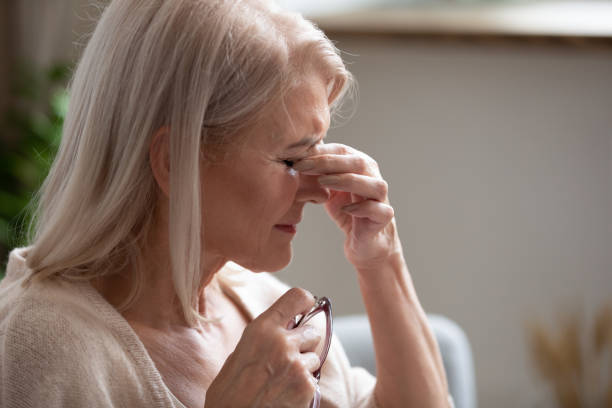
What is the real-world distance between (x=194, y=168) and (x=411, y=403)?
556mm

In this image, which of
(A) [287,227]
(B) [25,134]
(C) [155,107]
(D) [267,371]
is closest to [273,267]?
(A) [287,227]

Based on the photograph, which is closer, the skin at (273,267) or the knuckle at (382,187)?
the skin at (273,267)

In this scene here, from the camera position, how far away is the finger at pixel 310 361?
3.02 ft

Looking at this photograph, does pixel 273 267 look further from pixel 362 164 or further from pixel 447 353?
pixel 447 353

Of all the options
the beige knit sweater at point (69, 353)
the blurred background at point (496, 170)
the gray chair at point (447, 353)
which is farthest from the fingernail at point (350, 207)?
the blurred background at point (496, 170)

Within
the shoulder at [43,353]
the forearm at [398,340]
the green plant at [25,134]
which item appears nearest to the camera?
the shoulder at [43,353]

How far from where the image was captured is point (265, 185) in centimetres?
94

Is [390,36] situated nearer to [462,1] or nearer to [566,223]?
[462,1]

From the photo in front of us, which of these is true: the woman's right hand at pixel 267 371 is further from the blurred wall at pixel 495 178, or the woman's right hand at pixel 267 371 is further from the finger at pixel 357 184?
the blurred wall at pixel 495 178

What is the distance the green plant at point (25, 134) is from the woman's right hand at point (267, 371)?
159cm

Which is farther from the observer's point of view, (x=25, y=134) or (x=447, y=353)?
(x=25, y=134)

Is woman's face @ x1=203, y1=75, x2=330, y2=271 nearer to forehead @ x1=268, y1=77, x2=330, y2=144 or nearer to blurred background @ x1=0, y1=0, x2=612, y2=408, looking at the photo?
forehead @ x1=268, y1=77, x2=330, y2=144

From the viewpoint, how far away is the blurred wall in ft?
7.28

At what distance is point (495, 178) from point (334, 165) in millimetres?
1448
